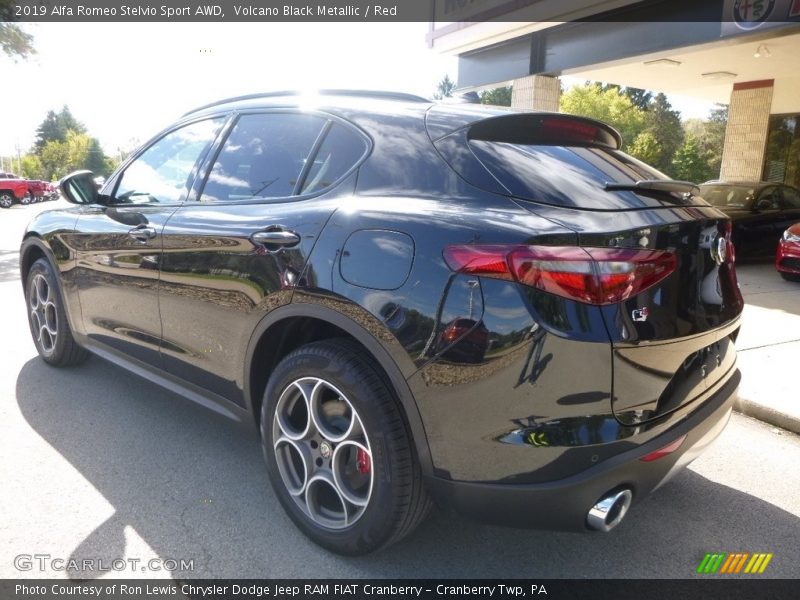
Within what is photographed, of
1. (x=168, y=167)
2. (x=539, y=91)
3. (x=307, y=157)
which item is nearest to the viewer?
(x=307, y=157)

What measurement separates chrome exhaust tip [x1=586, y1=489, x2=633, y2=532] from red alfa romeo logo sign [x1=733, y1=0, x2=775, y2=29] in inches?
352

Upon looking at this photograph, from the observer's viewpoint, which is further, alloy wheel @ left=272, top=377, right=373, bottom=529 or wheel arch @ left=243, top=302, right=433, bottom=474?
alloy wheel @ left=272, top=377, right=373, bottom=529

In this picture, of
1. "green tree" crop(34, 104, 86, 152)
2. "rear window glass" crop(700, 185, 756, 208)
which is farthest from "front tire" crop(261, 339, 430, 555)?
"green tree" crop(34, 104, 86, 152)

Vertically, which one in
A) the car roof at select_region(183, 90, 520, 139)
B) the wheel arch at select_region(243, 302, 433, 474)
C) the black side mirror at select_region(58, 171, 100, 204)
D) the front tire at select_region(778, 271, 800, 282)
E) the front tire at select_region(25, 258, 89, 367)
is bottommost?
the front tire at select_region(778, 271, 800, 282)

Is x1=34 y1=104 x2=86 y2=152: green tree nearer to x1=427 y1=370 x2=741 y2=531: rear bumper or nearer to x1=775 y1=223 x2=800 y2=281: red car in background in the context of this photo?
x1=775 y1=223 x2=800 y2=281: red car in background

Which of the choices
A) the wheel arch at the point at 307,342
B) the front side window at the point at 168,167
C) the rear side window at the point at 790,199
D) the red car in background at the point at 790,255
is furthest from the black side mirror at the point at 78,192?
the rear side window at the point at 790,199

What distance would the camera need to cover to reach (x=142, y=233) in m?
3.17

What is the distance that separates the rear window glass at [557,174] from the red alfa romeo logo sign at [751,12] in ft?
26.2

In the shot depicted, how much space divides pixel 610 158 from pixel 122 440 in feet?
9.57

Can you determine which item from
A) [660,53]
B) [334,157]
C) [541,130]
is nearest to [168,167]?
[334,157]

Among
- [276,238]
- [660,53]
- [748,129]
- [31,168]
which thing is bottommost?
[31,168]

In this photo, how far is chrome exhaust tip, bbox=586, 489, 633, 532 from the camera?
1862mm

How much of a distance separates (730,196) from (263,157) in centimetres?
992

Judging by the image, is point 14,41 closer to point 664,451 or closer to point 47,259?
point 47,259
